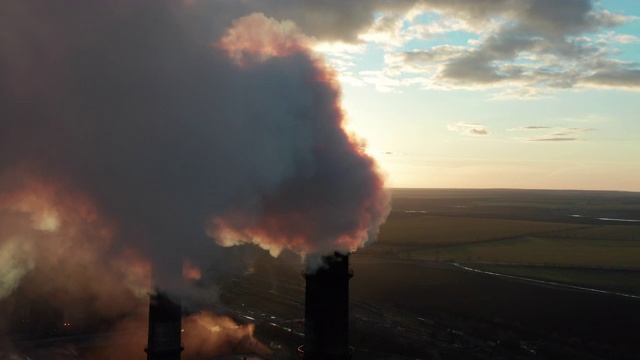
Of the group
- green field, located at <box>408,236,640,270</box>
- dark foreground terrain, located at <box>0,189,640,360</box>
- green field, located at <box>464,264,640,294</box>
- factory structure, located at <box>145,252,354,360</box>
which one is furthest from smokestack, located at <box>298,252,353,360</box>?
green field, located at <box>408,236,640,270</box>

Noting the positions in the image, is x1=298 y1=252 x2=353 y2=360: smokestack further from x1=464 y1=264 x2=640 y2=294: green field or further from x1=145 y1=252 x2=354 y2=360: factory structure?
x1=464 y1=264 x2=640 y2=294: green field

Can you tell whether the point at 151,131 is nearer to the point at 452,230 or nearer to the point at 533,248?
the point at 533,248

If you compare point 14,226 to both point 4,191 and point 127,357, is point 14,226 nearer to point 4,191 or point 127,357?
point 4,191

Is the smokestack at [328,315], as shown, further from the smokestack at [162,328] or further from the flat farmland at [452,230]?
the flat farmland at [452,230]

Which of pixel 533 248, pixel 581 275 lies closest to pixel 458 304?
pixel 581 275

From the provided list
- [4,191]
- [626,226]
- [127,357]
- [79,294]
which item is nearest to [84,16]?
[4,191]
